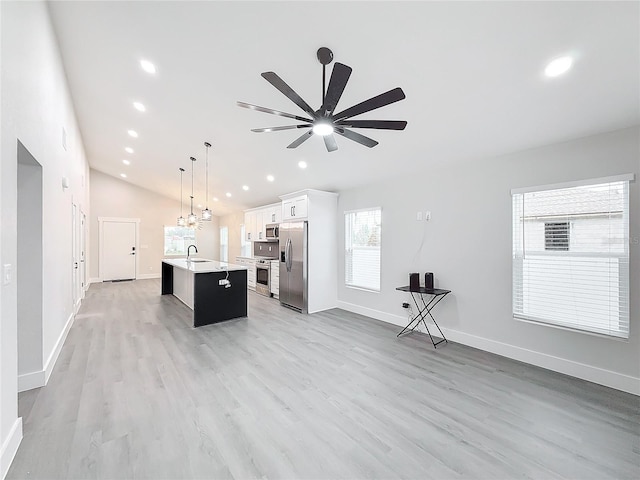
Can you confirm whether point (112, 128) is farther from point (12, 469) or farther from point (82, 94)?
point (12, 469)

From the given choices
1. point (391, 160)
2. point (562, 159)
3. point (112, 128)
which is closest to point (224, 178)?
point (112, 128)

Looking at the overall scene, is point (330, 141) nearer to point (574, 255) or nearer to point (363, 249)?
point (574, 255)

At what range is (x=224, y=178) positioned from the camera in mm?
6762

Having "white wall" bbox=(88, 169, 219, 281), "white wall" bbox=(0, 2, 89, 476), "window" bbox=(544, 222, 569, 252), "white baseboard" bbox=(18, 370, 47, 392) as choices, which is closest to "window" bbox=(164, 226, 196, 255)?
"white wall" bbox=(88, 169, 219, 281)

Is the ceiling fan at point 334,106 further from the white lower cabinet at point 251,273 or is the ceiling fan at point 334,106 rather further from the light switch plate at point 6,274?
the white lower cabinet at point 251,273

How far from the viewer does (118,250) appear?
940cm

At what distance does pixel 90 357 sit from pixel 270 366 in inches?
85.5

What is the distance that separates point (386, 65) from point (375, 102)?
82 centimetres

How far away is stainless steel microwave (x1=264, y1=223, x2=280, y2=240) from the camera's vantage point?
7010 millimetres

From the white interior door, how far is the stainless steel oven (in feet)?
16.6

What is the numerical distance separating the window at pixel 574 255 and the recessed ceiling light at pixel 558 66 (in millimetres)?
1305

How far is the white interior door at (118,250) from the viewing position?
9188mm

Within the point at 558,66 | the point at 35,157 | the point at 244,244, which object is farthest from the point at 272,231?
the point at 558,66

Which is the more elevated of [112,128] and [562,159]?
[112,128]
